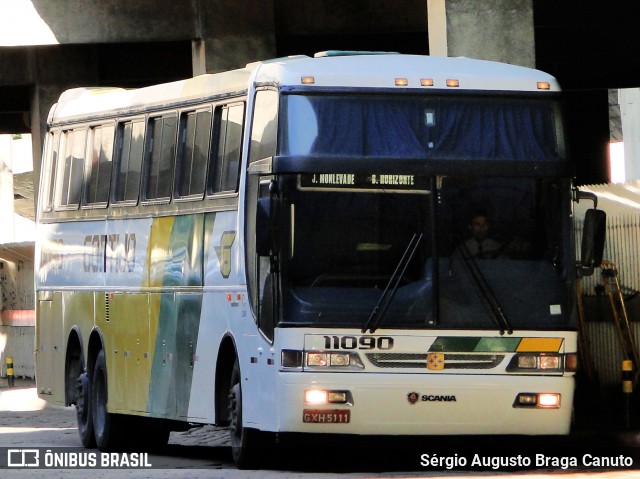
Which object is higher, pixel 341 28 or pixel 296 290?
pixel 341 28

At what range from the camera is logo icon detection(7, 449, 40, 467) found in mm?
16969

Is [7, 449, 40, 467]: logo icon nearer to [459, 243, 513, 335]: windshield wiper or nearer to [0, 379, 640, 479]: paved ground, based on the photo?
[0, 379, 640, 479]: paved ground

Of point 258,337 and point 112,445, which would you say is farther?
point 112,445

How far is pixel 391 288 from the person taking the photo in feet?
46.9

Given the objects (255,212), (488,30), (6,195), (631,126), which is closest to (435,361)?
(255,212)

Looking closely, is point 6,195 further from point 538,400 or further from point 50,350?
point 538,400

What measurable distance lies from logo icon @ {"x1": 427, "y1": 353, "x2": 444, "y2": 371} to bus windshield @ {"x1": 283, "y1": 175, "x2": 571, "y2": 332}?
25 centimetres

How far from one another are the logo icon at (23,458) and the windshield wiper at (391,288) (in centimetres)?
424

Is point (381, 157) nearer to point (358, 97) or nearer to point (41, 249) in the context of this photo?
point (358, 97)

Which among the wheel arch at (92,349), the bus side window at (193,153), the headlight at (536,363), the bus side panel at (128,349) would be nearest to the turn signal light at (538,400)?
the headlight at (536,363)

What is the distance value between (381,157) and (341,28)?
18.1 metres

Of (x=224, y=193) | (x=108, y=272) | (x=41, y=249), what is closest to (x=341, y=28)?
(x=41, y=249)

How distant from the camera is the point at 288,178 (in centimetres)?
1435

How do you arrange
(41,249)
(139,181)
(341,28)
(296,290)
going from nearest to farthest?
1. (296,290)
2. (139,181)
3. (41,249)
4. (341,28)
